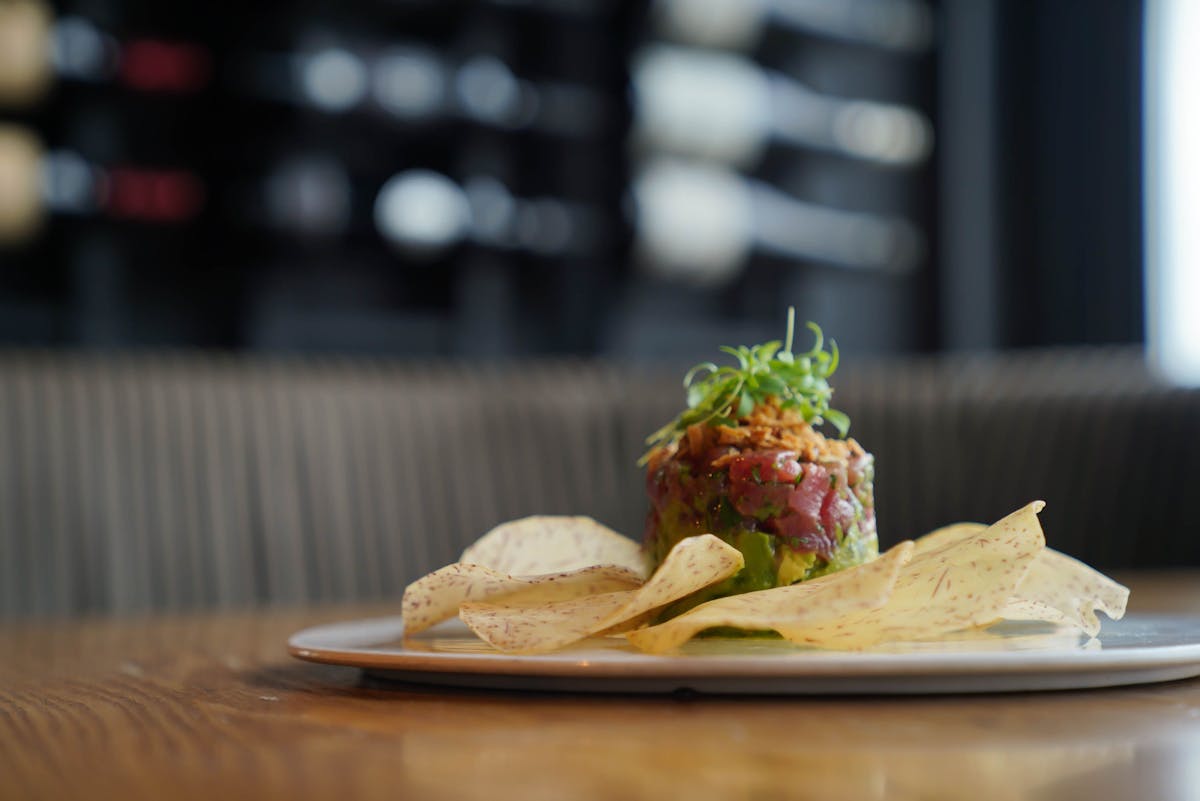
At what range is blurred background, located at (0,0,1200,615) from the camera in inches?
90.8

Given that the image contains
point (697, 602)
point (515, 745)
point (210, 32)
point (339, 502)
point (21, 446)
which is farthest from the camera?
point (210, 32)

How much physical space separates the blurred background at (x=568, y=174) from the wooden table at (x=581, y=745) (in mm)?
2725

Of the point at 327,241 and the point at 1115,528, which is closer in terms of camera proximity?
the point at 1115,528

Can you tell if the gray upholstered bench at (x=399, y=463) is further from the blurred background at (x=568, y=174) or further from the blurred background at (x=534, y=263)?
the blurred background at (x=568, y=174)

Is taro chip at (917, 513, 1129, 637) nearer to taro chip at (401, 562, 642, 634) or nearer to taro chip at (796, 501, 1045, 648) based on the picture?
taro chip at (796, 501, 1045, 648)

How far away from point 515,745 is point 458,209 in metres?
3.22

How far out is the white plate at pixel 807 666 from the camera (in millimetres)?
515

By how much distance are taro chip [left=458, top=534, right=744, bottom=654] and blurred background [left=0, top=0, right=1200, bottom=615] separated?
176 centimetres

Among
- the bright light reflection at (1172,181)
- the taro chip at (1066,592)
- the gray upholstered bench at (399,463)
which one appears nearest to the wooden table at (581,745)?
the taro chip at (1066,592)

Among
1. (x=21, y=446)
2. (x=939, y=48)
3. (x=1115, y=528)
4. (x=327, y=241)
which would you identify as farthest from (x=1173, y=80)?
(x=21, y=446)

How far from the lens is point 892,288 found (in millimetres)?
4715

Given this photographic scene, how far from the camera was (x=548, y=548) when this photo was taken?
82 centimetres

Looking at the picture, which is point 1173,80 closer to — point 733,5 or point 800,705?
point 733,5

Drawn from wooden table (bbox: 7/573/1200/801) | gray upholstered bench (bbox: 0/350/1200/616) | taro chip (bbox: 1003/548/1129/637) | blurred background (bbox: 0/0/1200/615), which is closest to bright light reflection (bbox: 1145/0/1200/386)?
blurred background (bbox: 0/0/1200/615)
